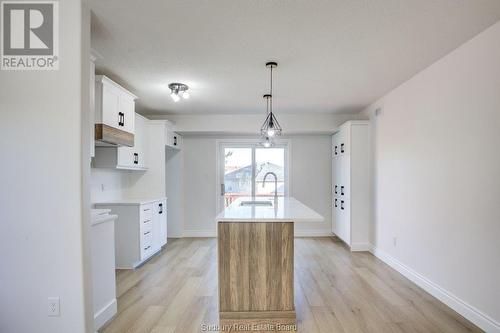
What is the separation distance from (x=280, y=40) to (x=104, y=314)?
9.08ft

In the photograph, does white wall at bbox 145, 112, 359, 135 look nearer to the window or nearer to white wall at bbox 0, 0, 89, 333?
the window

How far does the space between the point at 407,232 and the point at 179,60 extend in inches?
129

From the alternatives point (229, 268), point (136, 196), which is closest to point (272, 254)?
point (229, 268)

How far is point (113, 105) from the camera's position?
3.22 meters

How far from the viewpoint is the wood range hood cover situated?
9.66 ft

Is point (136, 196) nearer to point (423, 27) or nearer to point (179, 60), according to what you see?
point (179, 60)

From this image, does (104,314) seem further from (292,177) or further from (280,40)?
(292,177)

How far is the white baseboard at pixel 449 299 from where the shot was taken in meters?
2.17

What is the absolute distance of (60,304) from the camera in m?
1.78

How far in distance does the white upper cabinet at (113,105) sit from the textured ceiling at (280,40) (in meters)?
0.14

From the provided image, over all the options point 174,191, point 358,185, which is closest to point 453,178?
point 358,185

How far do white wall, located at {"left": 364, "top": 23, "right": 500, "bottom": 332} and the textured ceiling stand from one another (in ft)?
0.86

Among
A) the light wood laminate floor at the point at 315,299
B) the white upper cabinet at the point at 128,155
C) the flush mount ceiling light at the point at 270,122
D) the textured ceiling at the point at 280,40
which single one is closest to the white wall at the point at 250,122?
the flush mount ceiling light at the point at 270,122

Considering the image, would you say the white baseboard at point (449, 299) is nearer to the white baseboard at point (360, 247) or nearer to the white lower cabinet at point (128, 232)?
the white baseboard at point (360, 247)
